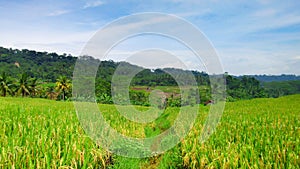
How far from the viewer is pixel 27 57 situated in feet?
322

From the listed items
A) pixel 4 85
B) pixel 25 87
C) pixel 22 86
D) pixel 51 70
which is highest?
pixel 51 70

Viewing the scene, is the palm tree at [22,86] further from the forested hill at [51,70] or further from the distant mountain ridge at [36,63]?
the distant mountain ridge at [36,63]

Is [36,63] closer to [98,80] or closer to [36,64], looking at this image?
[36,64]

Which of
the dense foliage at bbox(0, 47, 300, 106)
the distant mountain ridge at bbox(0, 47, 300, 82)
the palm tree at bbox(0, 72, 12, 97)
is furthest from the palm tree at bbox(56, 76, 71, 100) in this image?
the distant mountain ridge at bbox(0, 47, 300, 82)

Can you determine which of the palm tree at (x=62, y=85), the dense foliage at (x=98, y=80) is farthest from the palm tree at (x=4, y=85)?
the palm tree at (x=62, y=85)

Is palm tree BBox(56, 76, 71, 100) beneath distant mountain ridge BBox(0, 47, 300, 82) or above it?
beneath

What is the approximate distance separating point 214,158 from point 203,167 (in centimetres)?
27

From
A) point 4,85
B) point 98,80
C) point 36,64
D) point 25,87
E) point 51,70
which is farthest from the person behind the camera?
point 36,64

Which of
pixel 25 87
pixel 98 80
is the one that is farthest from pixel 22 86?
pixel 98 80

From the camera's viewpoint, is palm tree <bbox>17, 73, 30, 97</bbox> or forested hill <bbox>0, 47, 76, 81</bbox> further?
forested hill <bbox>0, 47, 76, 81</bbox>

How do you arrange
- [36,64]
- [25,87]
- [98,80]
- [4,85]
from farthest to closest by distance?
[36,64] < [25,87] < [4,85] < [98,80]

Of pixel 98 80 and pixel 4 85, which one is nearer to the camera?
pixel 98 80

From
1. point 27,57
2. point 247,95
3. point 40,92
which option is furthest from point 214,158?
point 27,57

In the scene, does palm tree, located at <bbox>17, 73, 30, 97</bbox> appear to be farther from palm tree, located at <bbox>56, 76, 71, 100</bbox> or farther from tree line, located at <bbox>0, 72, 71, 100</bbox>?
palm tree, located at <bbox>56, 76, 71, 100</bbox>
